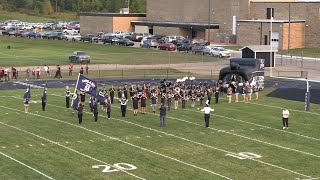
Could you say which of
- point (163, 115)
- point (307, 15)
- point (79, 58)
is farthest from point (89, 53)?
point (163, 115)

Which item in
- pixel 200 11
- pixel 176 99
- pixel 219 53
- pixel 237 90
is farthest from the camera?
pixel 200 11

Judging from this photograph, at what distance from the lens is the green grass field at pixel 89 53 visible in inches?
2781

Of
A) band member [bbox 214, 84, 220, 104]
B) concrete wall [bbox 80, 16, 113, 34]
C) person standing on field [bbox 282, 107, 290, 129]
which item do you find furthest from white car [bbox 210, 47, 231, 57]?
person standing on field [bbox 282, 107, 290, 129]

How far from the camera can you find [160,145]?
105 ft

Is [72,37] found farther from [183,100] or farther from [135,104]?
[135,104]

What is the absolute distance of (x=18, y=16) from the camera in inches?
6580

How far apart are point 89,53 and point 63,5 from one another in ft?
340

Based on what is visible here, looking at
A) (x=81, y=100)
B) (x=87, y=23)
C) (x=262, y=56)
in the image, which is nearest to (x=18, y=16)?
(x=87, y=23)

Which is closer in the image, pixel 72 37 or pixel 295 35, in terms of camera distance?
pixel 295 35

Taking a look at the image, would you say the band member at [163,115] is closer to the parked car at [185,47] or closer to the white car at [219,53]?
the white car at [219,53]

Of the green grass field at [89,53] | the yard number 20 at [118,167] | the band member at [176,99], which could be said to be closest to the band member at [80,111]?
the band member at [176,99]

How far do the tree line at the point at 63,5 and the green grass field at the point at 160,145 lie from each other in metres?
122

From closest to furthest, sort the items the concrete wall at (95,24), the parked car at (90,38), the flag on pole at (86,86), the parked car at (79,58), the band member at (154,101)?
the flag on pole at (86,86) → the band member at (154,101) → the parked car at (79,58) → the parked car at (90,38) → the concrete wall at (95,24)

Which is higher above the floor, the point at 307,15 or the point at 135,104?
the point at 307,15
